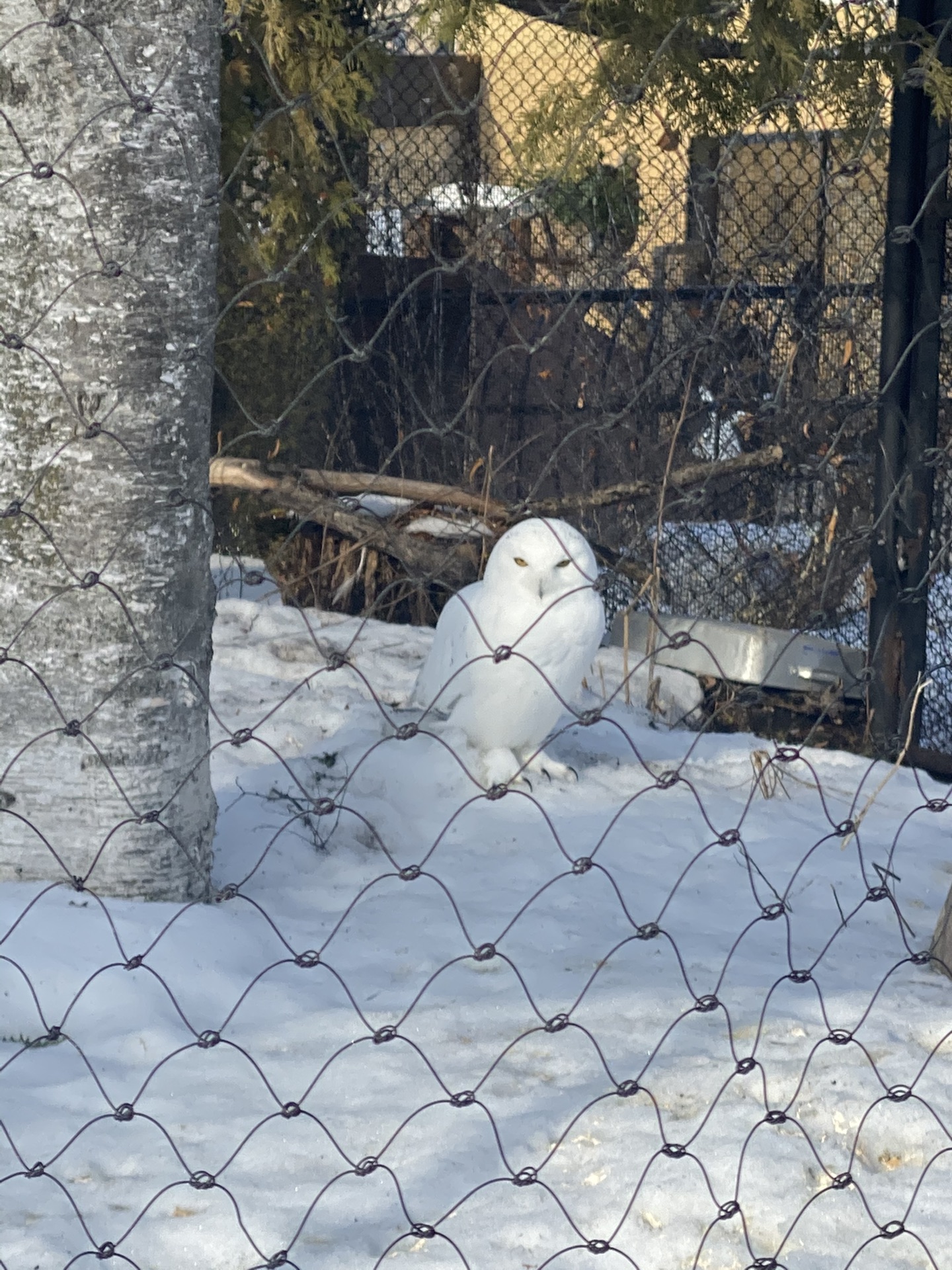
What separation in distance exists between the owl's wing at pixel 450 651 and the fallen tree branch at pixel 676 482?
1.15m

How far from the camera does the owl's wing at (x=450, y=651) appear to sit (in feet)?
11.2

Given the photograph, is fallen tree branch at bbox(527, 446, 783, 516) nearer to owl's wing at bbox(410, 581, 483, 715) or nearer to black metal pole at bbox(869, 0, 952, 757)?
black metal pole at bbox(869, 0, 952, 757)

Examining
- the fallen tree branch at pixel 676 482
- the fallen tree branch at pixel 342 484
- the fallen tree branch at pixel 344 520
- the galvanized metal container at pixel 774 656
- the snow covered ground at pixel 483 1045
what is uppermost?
the fallen tree branch at pixel 676 482

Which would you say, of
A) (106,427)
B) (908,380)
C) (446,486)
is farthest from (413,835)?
(446,486)

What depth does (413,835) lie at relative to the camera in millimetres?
3223

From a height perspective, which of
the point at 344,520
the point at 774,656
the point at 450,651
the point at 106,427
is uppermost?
the point at 106,427

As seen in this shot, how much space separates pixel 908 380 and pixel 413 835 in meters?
1.83

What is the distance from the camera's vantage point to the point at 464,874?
9.71ft

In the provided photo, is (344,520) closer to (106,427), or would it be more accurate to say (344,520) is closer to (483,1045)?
(106,427)

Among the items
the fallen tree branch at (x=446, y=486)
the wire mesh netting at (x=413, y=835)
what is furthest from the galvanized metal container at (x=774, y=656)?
the fallen tree branch at (x=446, y=486)

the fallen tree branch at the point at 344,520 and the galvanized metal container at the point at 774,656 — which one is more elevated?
the fallen tree branch at the point at 344,520

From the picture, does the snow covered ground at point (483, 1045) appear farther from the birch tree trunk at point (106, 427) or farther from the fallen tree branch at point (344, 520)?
the fallen tree branch at point (344, 520)

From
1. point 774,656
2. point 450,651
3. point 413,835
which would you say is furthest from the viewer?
point 774,656

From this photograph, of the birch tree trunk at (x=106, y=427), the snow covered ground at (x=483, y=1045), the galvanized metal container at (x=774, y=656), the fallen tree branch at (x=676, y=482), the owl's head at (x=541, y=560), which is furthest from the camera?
the fallen tree branch at (x=676, y=482)
